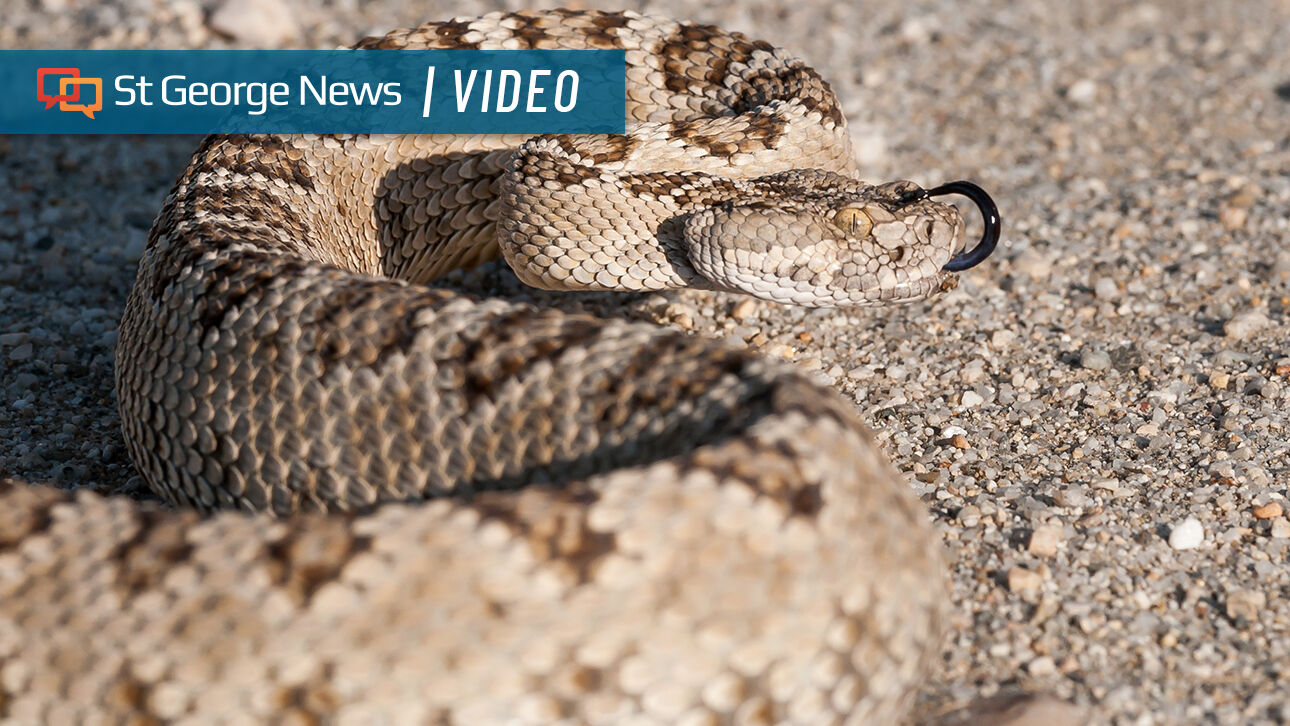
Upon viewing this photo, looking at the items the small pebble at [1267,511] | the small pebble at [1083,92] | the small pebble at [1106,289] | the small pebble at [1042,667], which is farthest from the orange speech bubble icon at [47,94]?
the small pebble at [1267,511]

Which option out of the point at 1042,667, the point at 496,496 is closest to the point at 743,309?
the point at 1042,667

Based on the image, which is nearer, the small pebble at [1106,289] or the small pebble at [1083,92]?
the small pebble at [1106,289]

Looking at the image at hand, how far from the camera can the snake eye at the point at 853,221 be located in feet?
15.8

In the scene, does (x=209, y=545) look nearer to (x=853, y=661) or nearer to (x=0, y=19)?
(x=853, y=661)

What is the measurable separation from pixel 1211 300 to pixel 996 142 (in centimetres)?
236

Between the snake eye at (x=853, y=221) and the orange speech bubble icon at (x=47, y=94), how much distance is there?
5.57m

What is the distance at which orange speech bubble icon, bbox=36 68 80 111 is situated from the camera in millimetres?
8188

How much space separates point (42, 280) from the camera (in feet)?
21.2

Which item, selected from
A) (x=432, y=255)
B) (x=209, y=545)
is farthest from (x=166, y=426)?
(x=432, y=255)

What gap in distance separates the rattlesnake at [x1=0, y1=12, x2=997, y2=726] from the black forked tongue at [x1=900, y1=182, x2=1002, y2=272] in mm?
19

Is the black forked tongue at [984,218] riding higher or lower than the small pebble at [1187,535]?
higher

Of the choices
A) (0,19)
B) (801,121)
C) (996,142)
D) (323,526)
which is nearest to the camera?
(323,526)

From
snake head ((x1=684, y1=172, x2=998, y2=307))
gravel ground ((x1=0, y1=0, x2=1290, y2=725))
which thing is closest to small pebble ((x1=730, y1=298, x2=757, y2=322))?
gravel ground ((x1=0, y1=0, x2=1290, y2=725))

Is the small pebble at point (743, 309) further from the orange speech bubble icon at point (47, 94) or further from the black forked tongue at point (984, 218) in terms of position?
the orange speech bubble icon at point (47, 94)
